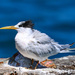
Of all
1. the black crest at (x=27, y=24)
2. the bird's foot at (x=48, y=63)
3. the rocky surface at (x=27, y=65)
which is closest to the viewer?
the rocky surface at (x=27, y=65)

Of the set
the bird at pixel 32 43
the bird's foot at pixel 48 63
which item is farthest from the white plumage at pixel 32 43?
the bird's foot at pixel 48 63

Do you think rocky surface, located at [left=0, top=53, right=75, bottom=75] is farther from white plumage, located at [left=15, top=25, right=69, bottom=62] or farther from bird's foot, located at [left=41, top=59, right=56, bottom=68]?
white plumage, located at [left=15, top=25, right=69, bottom=62]

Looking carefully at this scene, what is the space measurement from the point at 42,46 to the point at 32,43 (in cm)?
23

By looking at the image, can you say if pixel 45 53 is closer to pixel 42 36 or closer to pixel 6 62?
pixel 42 36

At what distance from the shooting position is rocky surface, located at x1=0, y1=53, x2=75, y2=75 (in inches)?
178

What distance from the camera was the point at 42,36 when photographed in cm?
474

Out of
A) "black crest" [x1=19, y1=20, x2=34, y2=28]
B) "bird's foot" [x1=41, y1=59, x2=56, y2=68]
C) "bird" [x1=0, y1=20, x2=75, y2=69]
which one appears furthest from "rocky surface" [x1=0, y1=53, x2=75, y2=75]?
"black crest" [x1=19, y1=20, x2=34, y2=28]

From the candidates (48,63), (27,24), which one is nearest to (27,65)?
(48,63)

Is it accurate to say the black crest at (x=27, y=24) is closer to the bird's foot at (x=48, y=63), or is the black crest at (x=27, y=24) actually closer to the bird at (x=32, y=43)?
the bird at (x=32, y=43)

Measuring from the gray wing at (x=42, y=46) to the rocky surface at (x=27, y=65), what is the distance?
333 mm

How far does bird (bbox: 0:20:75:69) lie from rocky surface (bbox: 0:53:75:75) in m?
0.23

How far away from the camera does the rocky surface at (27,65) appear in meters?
4.52

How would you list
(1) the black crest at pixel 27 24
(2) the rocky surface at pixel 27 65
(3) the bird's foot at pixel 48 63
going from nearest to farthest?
(2) the rocky surface at pixel 27 65 → (1) the black crest at pixel 27 24 → (3) the bird's foot at pixel 48 63

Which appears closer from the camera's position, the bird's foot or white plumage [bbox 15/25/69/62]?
white plumage [bbox 15/25/69/62]
